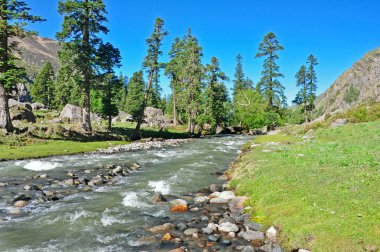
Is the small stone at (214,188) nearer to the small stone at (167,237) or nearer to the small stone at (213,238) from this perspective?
the small stone at (213,238)

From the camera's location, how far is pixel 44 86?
106m

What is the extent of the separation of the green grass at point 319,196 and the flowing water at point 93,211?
413 centimetres

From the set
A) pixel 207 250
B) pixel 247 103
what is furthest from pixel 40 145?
pixel 247 103

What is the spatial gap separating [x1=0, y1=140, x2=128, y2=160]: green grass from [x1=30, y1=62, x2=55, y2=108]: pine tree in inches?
2880

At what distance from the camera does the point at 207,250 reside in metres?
10.2

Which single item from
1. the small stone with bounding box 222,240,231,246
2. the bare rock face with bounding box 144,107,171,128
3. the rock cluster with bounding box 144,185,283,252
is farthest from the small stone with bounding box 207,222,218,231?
the bare rock face with bounding box 144,107,171,128

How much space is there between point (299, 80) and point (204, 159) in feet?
250

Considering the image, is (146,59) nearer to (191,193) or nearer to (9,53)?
(9,53)

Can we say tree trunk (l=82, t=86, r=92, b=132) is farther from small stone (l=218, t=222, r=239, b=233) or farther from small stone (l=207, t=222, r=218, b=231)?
small stone (l=218, t=222, r=239, b=233)

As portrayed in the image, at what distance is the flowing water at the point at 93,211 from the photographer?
10.9 meters

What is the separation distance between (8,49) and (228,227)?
3306cm

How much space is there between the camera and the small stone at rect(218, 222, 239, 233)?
38.5ft

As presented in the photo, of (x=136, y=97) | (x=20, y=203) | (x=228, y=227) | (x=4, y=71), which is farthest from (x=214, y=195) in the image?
(x=136, y=97)

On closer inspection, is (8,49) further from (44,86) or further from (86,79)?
(44,86)
